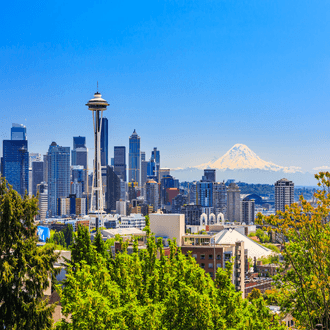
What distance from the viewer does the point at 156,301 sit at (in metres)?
19.2

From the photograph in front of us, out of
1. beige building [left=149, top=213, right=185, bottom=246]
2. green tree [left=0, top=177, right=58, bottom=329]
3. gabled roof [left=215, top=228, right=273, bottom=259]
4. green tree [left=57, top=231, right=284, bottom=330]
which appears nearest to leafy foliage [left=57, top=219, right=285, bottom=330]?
green tree [left=57, top=231, right=284, bottom=330]

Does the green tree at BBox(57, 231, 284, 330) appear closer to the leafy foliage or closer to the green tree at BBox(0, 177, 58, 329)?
the leafy foliage

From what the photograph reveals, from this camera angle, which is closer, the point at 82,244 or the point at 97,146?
the point at 82,244

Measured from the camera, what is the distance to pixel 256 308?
1828cm

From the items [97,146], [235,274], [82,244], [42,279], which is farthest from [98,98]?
[42,279]

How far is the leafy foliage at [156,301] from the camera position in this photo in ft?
50.8

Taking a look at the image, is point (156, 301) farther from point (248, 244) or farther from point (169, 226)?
point (248, 244)

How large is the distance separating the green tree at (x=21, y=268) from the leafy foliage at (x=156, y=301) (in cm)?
95

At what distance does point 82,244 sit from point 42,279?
7.47m

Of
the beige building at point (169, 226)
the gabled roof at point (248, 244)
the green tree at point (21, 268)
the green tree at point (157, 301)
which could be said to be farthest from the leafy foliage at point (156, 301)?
the gabled roof at point (248, 244)

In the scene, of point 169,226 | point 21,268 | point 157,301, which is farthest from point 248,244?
point 21,268

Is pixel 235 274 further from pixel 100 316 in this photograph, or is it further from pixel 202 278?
pixel 100 316

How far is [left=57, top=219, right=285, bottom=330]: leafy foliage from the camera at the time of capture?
15.5m

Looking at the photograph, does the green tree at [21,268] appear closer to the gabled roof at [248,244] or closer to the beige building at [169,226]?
the beige building at [169,226]
